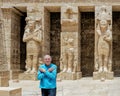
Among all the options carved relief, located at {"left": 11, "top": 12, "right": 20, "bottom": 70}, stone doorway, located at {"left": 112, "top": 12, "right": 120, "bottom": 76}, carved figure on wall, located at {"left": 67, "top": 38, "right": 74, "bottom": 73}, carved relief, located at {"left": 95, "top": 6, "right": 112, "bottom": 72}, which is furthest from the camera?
stone doorway, located at {"left": 112, "top": 12, "right": 120, "bottom": 76}

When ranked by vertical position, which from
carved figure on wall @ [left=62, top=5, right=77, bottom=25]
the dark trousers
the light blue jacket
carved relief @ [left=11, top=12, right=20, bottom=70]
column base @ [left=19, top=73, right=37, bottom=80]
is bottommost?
column base @ [left=19, top=73, right=37, bottom=80]

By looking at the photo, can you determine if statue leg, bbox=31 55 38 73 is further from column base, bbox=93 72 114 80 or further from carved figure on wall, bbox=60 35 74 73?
column base, bbox=93 72 114 80

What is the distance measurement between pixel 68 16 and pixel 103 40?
2.12 metres

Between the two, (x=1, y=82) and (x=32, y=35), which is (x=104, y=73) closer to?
(x=32, y=35)

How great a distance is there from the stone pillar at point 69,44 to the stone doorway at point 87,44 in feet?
7.93

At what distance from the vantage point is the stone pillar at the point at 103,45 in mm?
18125

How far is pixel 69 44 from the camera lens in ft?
61.0

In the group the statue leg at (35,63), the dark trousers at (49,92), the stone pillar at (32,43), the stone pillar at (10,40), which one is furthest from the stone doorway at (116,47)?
the dark trousers at (49,92)

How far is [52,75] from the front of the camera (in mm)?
8656

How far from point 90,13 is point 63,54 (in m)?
4.01

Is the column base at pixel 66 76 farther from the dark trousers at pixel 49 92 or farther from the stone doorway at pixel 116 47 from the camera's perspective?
the dark trousers at pixel 49 92

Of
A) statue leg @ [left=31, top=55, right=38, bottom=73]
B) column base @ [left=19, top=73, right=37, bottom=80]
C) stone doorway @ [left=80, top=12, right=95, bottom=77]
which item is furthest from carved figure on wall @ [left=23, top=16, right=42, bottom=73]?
stone doorway @ [left=80, top=12, right=95, bottom=77]

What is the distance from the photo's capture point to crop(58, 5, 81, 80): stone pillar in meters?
18.5

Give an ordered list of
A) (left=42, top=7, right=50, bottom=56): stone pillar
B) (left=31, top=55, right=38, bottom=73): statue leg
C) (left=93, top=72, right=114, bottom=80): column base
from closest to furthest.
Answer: (left=93, top=72, right=114, bottom=80): column base < (left=31, top=55, right=38, bottom=73): statue leg < (left=42, top=7, right=50, bottom=56): stone pillar
